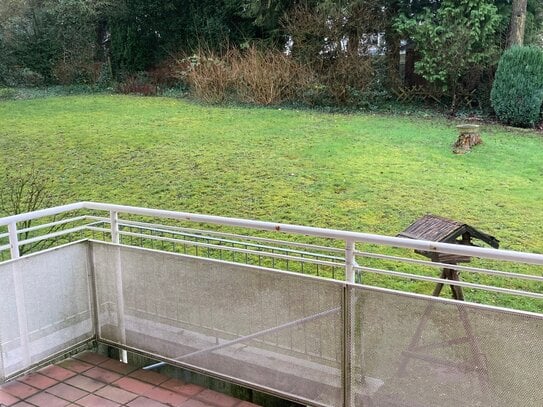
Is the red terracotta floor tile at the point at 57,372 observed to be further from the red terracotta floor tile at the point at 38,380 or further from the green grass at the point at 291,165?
the green grass at the point at 291,165

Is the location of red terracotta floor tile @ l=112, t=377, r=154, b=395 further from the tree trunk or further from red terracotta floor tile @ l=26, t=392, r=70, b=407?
the tree trunk

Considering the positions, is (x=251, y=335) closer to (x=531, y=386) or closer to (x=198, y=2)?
(x=531, y=386)

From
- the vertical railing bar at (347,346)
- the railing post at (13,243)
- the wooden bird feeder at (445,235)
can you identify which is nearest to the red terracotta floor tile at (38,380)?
the railing post at (13,243)

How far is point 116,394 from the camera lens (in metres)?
2.70

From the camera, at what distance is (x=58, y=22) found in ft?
51.7

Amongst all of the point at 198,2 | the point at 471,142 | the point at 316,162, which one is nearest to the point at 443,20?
the point at 471,142

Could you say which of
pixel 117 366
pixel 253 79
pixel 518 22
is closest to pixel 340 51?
pixel 253 79

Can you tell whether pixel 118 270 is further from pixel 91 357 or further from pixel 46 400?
pixel 46 400

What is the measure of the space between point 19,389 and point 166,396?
727mm

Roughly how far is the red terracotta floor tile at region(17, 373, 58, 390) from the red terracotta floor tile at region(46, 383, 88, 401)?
1.7 inches

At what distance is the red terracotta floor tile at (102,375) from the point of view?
286cm

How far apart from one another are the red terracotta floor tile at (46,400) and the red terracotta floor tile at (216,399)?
63 centimetres

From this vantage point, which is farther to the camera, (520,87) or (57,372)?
(520,87)

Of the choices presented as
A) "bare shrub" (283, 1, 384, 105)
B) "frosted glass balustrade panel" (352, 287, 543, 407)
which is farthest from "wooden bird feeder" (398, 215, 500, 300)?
"bare shrub" (283, 1, 384, 105)
